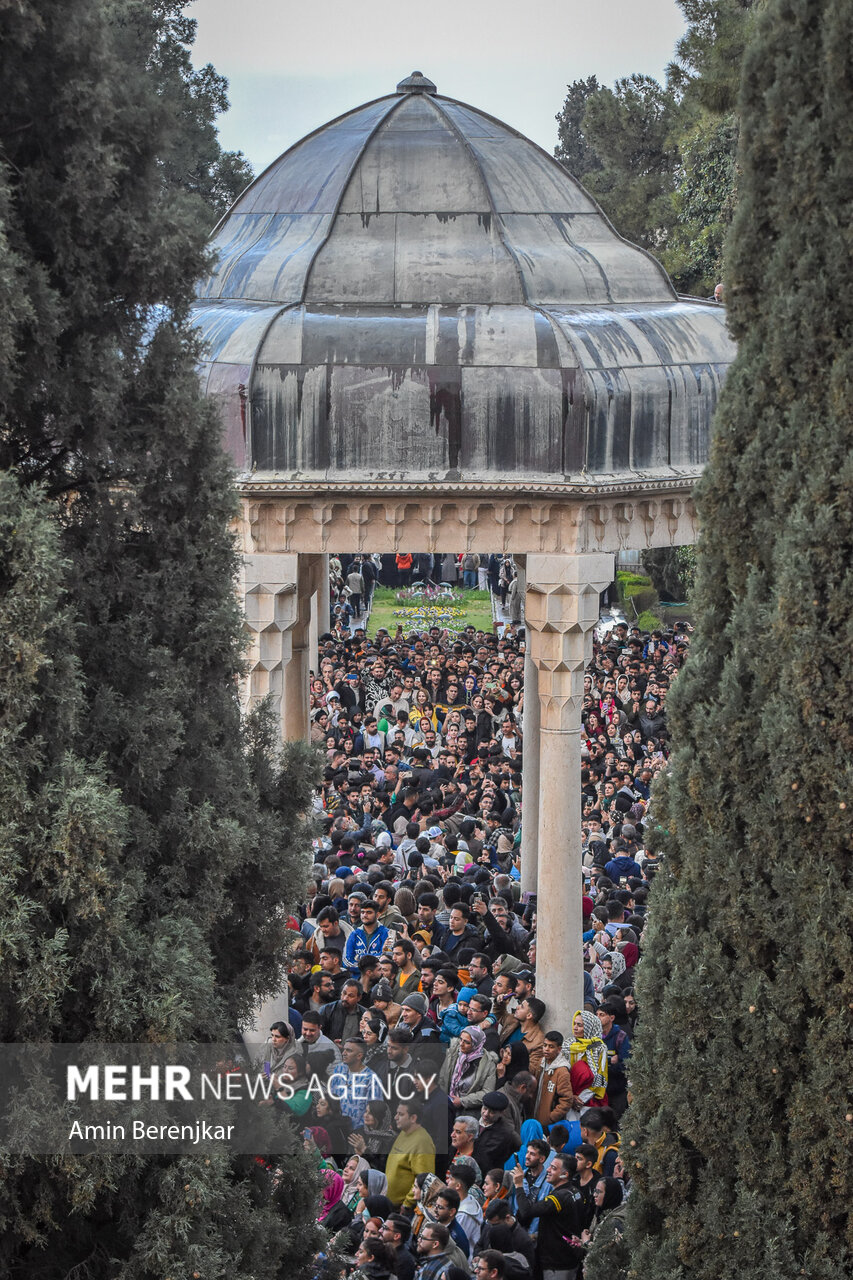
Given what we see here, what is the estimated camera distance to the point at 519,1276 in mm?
7117

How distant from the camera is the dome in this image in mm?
9922

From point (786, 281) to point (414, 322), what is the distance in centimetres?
491

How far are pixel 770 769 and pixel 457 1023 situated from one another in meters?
4.56

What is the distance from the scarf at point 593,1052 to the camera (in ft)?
31.5

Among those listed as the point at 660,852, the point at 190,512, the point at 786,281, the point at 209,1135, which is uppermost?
the point at 786,281

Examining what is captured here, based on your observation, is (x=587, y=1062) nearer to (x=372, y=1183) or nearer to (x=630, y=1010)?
(x=630, y=1010)

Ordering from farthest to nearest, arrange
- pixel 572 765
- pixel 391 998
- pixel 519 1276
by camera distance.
→ pixel 572 765, pixel 391 998, pixel 519 1276

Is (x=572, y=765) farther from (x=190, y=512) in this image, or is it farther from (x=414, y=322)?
(x=190, y=512)

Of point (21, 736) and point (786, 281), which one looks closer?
point (21, 736)

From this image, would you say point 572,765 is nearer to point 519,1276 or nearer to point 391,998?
point 391,998

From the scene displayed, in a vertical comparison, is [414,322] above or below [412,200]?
below

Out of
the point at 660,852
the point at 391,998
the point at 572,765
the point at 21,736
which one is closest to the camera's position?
the point at 21,736

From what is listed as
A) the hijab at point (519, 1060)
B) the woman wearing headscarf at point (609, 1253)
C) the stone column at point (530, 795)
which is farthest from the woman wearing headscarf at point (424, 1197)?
the stone column at point (530, 795)

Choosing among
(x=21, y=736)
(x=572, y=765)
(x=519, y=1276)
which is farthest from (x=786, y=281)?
(x=572, y=765)
